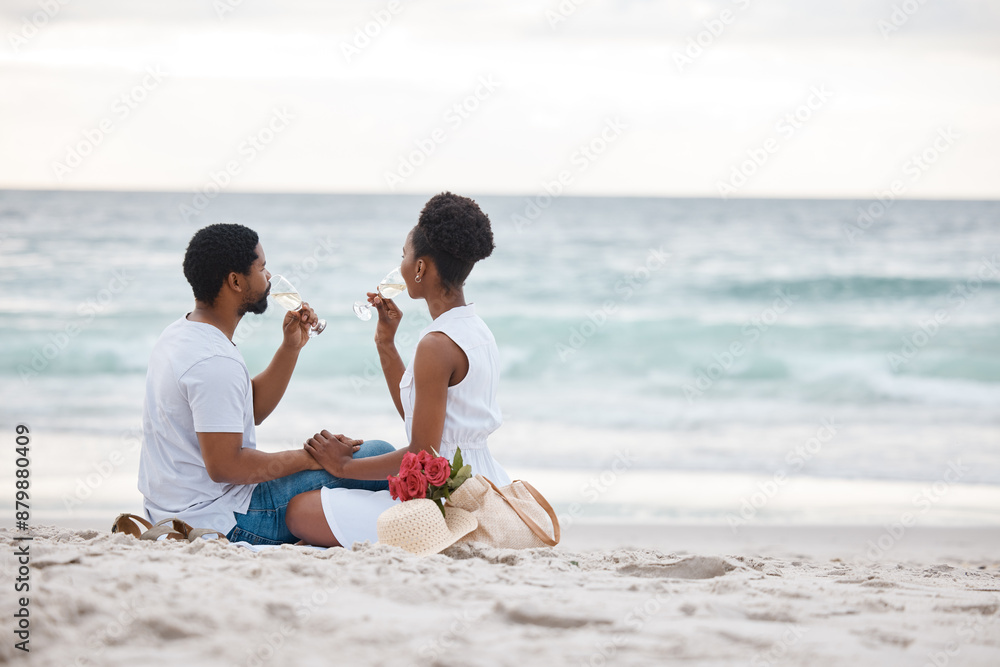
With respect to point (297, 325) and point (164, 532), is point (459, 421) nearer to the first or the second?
point (297, 325)

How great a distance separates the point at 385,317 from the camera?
3766 mm

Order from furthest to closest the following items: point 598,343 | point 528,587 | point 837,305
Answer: point 837,305 < point 598,343 < point 528,587

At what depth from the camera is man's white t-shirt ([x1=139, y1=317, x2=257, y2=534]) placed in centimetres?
317

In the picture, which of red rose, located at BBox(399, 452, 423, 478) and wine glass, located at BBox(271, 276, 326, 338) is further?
wine glass, located at BBox(271, 276, 326, 338)

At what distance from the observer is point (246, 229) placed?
11.3ft

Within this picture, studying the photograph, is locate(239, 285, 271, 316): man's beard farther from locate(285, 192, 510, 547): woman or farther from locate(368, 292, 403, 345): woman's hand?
locate(285, 192, 510, 547): woman

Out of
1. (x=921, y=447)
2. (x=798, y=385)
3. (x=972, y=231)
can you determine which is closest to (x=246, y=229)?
(x=921, y=447)

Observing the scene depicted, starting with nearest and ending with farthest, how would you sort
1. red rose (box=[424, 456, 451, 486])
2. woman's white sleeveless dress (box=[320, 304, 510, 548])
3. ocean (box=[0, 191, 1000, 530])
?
red rose (box=[424, 456, 451, 486]) → woman's white sleeveless dress (box=[320, 304, 510, 548]) → ocean (box=[0, 191, 1000, 530])

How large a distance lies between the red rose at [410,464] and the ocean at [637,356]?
3234 millimetres

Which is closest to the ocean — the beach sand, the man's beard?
the man's beard

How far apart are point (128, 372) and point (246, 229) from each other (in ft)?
34.6

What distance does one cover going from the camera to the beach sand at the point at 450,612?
210 cm

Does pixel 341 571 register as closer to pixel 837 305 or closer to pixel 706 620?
pixel 706 620

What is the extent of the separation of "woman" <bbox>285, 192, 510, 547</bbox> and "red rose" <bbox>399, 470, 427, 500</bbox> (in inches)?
6.6
